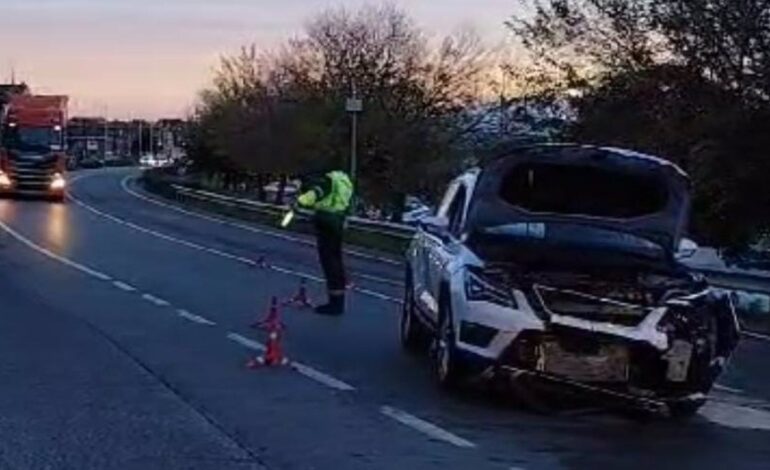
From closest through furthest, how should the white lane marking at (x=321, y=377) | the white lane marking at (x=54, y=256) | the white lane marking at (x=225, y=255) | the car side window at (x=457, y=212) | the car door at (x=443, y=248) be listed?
1. the white lane marking at (x=321, y=377)
2. the car door at (x=443, y=248)
3. the car side window at (x=457, y=212)
4. the white lane marking at (x=225, y=255)
5. the white lane marking at (x=54, y=256)

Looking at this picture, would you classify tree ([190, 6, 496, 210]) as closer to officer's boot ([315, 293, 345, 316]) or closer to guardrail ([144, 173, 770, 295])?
guardrail ([144, 173, 770, 295])

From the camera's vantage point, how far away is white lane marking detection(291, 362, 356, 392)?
41.9 feet

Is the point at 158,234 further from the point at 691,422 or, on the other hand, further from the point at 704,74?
the point at 691,422

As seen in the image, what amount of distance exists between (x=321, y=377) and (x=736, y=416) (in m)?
3.09

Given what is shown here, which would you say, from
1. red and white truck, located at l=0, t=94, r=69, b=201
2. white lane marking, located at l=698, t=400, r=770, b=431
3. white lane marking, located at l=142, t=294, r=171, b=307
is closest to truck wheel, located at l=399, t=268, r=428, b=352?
white lane marking, located at l=698, t=400, r=770, b=431

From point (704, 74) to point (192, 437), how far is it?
18.0 metres

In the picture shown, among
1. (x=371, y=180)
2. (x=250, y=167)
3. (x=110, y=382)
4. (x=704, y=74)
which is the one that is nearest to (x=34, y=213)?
(x=371, y=180)

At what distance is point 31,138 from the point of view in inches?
2313

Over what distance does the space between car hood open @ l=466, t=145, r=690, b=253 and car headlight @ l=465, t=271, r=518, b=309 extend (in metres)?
1.11

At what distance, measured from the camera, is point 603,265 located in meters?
12.1

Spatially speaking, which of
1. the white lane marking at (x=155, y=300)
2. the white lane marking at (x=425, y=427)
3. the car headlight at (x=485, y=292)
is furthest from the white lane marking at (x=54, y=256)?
the white lane marking at (x=425, y=427)

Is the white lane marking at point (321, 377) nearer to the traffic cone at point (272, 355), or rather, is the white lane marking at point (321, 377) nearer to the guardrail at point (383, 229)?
the traffic cone at point (272, 355)

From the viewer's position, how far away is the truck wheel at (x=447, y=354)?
12422 millimetres

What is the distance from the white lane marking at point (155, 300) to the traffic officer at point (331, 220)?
5.82ft
